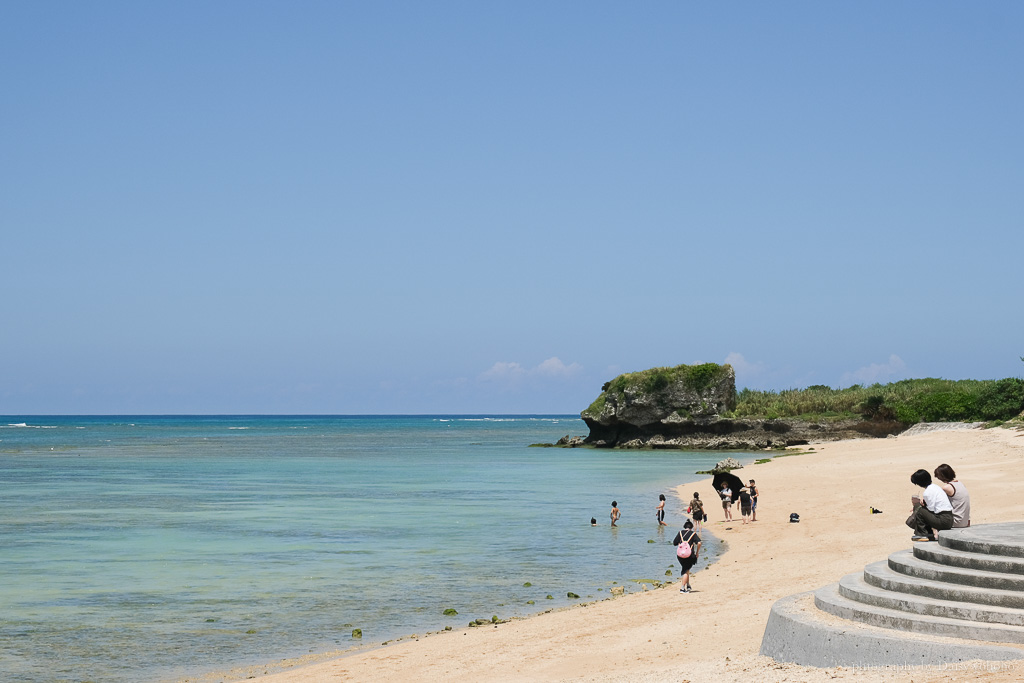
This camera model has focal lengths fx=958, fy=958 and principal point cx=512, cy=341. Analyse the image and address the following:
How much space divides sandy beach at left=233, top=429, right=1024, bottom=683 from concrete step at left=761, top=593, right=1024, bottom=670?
0.26 metres

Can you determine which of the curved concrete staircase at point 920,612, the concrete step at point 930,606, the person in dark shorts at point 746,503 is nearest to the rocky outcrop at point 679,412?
the person in dark shorts at point 746,503

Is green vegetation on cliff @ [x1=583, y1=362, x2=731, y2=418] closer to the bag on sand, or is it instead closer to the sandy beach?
the sandy beach

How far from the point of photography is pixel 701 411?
3647 inches

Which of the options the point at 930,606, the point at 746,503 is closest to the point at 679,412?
the point at 746,503

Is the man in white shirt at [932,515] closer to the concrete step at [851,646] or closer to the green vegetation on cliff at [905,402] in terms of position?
the concrete step at [851,646]

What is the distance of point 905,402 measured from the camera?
3401 inches

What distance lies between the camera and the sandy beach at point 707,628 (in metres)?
12.1

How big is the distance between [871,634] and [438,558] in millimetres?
16346

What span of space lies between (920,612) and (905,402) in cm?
8099

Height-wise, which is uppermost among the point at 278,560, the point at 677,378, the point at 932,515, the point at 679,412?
the point at 677,378

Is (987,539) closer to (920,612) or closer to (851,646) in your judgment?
(920,612)

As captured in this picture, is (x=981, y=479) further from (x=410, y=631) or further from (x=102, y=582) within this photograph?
(x=102, y=582)

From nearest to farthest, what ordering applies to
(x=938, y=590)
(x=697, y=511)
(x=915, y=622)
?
(x=915, y=622) → (x=938, y=590) → (x=697, y=511)

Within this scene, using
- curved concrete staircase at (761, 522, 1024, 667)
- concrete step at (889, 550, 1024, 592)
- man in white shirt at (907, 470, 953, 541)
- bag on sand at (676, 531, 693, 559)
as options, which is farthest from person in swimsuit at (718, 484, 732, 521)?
concrete step at (889, 550, 1024, 592)
